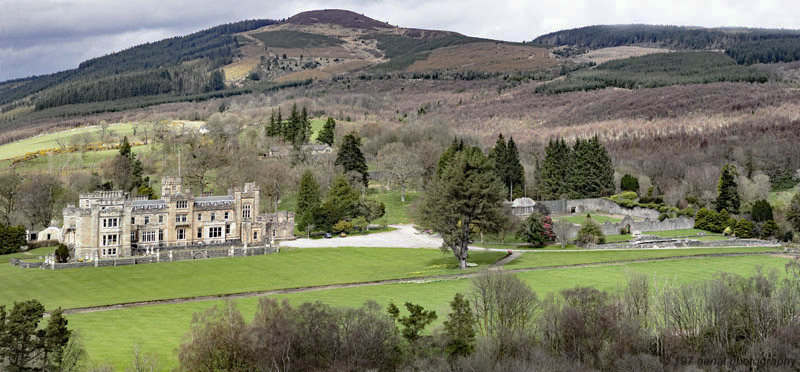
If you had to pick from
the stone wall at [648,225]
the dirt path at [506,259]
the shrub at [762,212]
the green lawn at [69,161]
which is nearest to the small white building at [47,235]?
the green lawn at [69,161]

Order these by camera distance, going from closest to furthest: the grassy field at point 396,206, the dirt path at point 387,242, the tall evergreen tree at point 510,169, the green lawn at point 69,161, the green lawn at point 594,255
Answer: the green lawn at point 594,255, the dirt path at point 387,242, the grassy field at point 396,206, the tall evergreen tree at point 510,169, the green lawn at point 69,161

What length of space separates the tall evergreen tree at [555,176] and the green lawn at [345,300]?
36137 millimetres

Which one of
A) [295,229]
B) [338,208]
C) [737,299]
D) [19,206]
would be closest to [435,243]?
[338,208]

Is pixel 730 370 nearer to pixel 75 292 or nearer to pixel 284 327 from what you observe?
pixel 284 327

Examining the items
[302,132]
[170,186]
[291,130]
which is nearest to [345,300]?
[170,186]

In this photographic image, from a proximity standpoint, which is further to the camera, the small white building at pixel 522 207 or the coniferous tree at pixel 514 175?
the coniferous tree at pixel 514 175

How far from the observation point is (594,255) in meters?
71.2

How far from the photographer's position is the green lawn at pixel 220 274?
188 ft

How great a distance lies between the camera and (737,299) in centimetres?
4634

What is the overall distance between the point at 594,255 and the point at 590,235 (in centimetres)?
782

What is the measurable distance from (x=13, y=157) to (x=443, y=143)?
79.1m

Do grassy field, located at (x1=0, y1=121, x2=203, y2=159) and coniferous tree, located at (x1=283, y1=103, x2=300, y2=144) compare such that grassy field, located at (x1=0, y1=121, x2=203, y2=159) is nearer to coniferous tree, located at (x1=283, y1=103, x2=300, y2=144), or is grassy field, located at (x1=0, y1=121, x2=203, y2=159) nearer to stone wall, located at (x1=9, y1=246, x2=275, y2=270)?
coniferous tree, located at (x1=283, y1=103, x2=300, y2=144)

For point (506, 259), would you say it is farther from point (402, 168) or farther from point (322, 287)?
point (402, 168)

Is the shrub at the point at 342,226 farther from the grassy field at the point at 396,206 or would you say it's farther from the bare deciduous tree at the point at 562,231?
the bare deciduous tree at the point at 562,231
